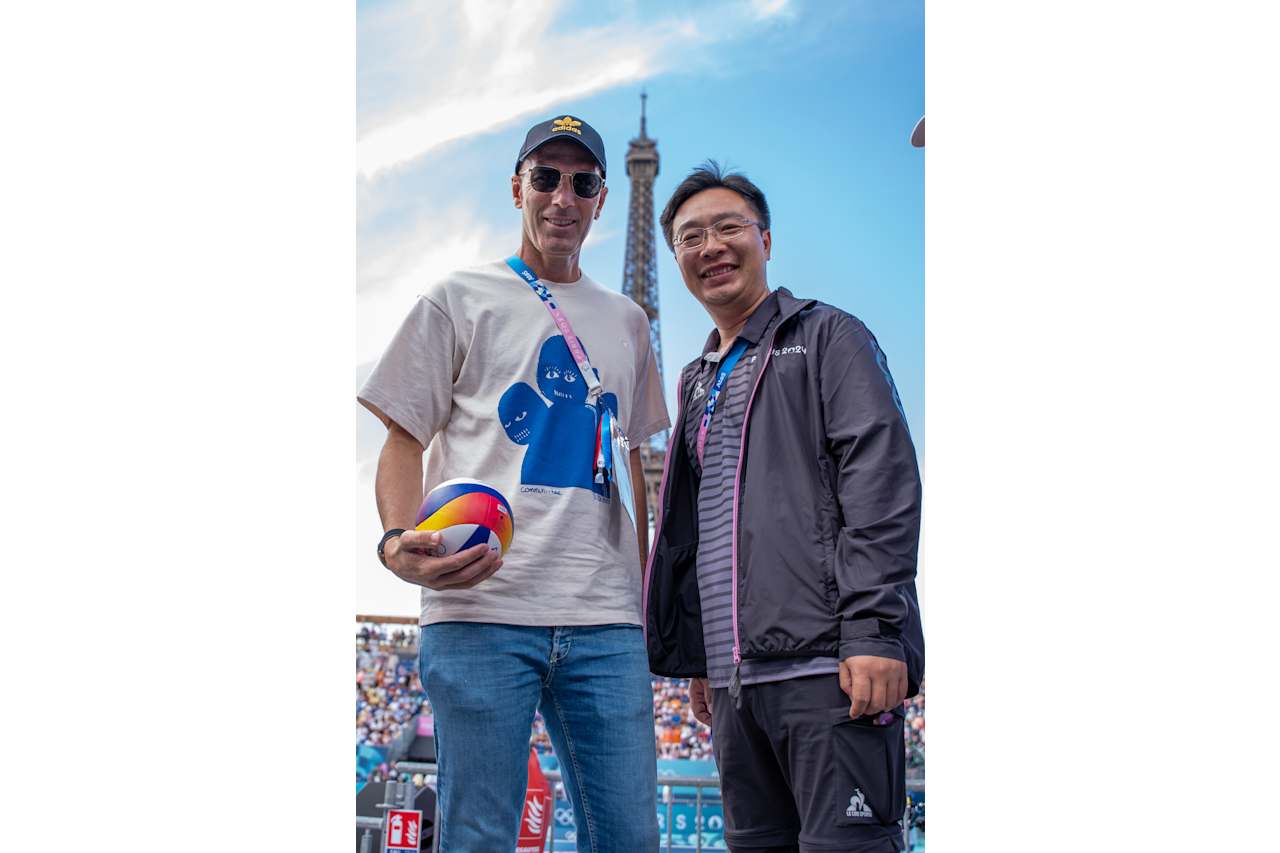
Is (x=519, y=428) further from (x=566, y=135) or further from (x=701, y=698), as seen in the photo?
(x=701, y=698)

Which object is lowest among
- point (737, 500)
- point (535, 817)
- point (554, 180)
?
point (535, 817)

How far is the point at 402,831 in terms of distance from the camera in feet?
14.1

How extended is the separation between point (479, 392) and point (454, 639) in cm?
48

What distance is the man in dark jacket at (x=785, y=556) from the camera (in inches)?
67.5

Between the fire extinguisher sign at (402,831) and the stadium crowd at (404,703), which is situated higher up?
the fire extinguisher sign at (402,831)

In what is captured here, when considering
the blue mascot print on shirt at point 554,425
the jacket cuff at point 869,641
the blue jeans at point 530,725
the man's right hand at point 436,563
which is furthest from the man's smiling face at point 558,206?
the jacket cuff at point 869,641

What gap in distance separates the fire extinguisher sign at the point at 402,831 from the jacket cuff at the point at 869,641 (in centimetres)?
316

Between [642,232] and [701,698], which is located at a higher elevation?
[642,232]

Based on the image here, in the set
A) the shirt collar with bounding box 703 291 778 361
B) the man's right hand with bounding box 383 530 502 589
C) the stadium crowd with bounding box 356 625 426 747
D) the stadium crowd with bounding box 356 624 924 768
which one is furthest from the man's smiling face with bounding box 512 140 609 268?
the stadium crowd with bounding box 356 625 426 747

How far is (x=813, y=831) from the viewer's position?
1716mm

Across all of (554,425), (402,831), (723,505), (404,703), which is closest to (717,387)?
(723,505)

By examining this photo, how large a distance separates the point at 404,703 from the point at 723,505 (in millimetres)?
18761

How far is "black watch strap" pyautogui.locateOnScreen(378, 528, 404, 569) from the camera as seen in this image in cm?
175

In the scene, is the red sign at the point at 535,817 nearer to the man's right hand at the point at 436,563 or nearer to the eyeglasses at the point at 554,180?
the man's right hand at the point at 436,563
